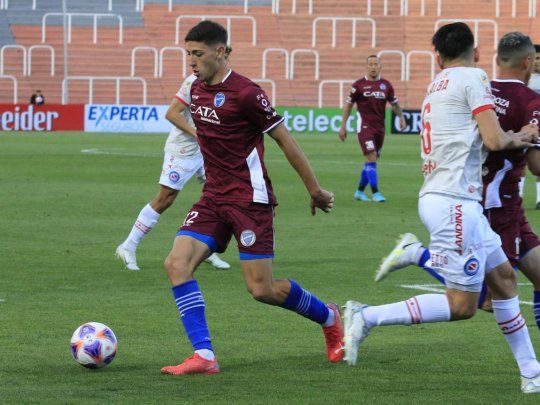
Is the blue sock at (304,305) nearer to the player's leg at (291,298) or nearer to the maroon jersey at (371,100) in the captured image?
the player's leg at (291,298)

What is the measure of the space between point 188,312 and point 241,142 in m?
1.08

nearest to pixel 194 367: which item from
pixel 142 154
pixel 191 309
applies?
pixel 191 309

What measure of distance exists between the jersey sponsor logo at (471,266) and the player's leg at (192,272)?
1647 mm

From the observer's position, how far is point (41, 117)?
42.2m

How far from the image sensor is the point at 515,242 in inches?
289

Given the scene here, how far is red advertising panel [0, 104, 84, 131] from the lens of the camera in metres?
41.6

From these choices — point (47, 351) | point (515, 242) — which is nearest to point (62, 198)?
point (47, 351)

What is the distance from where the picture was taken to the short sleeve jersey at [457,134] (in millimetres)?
6531

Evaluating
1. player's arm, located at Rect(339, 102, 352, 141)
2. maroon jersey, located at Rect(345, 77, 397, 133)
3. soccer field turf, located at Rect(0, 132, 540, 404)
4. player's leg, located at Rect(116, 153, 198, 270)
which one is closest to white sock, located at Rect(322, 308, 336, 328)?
soccer field turf, located at Rect(0, 132, 540, 404)

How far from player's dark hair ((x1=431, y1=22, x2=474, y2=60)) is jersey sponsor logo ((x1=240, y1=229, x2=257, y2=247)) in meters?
1.60

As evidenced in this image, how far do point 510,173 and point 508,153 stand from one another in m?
0.15

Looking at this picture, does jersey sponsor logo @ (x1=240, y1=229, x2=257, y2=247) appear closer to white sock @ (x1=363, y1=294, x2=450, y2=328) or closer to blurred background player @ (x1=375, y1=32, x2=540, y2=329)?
blurred background player @ (x1=375, y1=32, x2=540, y2=329)

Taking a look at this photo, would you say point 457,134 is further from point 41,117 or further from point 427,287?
point 41,117

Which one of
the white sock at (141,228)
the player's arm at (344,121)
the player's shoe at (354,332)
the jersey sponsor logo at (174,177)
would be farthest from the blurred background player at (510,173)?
the player's arm at (344,121)
